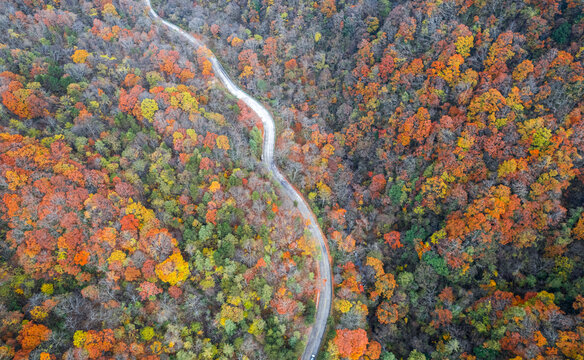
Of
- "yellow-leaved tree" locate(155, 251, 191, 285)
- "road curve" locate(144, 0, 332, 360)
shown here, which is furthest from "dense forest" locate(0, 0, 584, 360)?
"road curve" locate(144, 0, 332, 360)

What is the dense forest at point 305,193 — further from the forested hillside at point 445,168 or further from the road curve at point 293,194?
the road curve at point 293,194

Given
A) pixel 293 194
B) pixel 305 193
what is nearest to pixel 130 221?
pixel 293 194

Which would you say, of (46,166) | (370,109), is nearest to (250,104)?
(370,109)

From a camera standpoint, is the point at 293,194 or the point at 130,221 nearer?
the point at 130,221

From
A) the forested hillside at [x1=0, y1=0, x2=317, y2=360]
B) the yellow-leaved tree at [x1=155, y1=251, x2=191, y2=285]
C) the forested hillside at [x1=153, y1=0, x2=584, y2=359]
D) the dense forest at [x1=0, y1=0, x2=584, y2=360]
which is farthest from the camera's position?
the forested hillside at [x1=153, y1=0, x2=584, y2=359]

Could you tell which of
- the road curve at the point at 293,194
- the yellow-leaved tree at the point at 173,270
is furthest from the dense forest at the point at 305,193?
the road curve at the point at 293,194

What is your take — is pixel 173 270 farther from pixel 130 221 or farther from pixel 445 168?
pixel 445 168

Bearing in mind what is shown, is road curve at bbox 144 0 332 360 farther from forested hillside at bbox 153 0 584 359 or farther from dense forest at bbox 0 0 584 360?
dense forest at bbox 0 0 584 360
